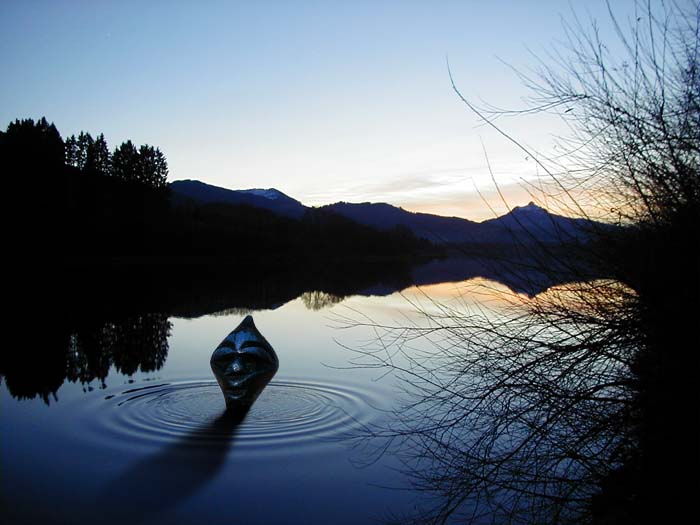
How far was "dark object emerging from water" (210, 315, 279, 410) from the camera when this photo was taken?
10609 mm

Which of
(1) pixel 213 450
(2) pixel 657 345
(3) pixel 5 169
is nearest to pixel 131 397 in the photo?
(1) pixel 213 450

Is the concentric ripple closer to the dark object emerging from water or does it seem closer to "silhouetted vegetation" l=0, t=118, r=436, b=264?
the dark object emerging from water

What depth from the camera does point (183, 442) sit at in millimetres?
9195

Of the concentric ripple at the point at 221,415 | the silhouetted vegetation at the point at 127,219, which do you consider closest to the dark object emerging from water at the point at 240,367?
the concentric ripple at the point at 221,415

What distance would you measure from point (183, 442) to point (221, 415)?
1426 mm

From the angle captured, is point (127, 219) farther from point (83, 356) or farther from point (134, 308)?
point (83, 356)

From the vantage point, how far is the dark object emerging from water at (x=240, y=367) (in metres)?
10.6

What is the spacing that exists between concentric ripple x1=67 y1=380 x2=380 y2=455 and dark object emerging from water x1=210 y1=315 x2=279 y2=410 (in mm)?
335

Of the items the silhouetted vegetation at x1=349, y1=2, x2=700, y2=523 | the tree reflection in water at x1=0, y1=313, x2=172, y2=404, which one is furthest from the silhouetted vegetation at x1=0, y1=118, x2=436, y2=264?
the silhouetted vegetation at x1=349, y1=2, x2=700, y2=523

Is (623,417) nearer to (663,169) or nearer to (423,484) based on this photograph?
(663,169)

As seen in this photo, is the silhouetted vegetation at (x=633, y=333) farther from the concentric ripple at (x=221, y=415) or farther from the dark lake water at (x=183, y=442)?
the concentric ripple at (x=221, y=415)

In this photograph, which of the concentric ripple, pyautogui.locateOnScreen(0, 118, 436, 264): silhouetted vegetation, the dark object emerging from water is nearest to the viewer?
the concentric ripple

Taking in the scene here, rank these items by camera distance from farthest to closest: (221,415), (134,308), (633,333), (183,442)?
(134,308) → (221,415) → (183,442) → (633,333)

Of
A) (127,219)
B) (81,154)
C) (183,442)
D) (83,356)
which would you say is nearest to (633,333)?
(183,442)
